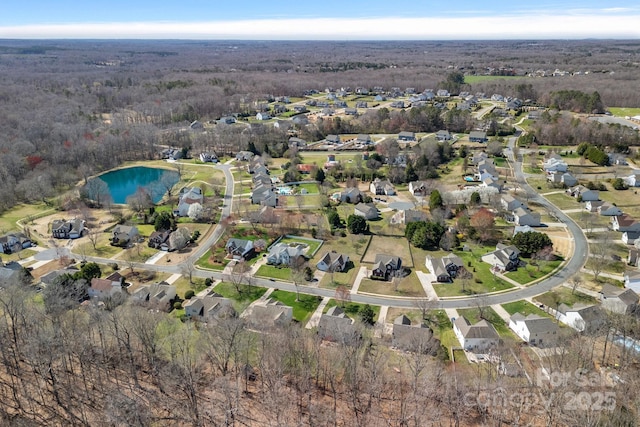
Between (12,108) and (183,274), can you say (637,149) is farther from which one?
(12,108)

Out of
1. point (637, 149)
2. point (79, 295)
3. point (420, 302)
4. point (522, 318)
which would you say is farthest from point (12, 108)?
point (637, 149)

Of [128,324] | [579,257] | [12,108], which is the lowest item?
[579,257]

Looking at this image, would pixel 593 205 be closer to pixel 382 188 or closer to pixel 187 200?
pixel 382 188

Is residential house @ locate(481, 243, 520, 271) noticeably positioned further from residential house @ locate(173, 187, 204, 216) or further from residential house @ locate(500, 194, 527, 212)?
residential house @ locate(173, 187, 204, 216)

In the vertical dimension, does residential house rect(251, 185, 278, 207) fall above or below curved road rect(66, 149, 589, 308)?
above

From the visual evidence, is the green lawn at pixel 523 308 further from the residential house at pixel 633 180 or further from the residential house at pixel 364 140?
the residential house at pixel 364 140

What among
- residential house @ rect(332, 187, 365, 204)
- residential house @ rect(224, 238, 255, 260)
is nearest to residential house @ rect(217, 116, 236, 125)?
residential house @ rect(332, 187, 365, 204)
